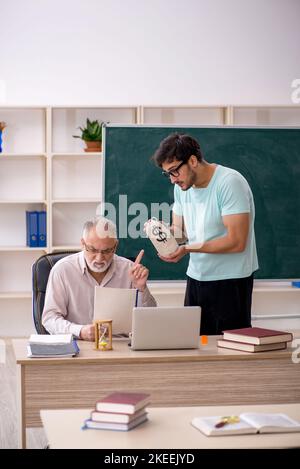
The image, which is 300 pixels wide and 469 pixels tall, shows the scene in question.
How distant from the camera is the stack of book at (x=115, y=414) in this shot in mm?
2279

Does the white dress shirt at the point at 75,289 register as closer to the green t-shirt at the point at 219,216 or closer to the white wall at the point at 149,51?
the green t-shirt at the point at 219,216

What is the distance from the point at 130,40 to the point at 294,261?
259 cm

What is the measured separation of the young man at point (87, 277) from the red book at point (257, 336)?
0.50 metres

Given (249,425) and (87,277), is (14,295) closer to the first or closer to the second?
(87,277)

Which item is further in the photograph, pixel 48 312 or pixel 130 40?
pixel 130 40

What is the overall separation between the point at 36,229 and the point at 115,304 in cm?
388

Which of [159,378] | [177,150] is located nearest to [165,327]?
[159,378]

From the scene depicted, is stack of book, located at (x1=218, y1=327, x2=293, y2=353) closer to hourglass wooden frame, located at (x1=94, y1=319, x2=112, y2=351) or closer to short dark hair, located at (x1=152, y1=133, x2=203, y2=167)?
hourglass wooden frame, located at (x1=94, y1=319, x2=112, y2=351)

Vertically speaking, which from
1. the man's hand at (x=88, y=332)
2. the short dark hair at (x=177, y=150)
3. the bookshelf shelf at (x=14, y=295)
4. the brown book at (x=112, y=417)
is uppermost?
the short dark hair at (x=177, y=150)

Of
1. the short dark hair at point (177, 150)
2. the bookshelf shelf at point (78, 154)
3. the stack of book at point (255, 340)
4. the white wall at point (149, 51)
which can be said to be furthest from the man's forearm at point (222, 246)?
the white wall at point (149, 51)
